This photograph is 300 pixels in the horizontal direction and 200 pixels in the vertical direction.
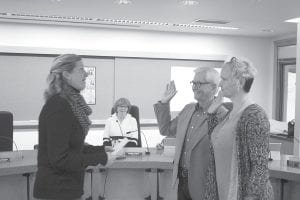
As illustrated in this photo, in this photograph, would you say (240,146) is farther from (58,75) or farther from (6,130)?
(6,130)

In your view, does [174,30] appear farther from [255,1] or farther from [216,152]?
[216,152]

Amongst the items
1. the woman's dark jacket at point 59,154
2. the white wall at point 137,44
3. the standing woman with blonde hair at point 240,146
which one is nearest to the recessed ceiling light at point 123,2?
the white wall at point 137,44

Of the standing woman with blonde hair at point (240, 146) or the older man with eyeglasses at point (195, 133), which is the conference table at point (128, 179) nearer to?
the older man with eyeglasses at point (195, 133)

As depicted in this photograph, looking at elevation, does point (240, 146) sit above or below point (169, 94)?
below

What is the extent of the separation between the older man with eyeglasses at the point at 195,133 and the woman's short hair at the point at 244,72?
1.20 ft

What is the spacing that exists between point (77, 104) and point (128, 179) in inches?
78.9

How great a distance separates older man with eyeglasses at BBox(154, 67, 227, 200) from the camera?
7.49 feet

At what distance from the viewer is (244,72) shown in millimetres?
1883

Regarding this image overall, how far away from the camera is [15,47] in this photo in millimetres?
6176

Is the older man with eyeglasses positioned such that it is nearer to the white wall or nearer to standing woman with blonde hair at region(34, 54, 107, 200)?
standing woman with blonde hair at region(34, 54, 107, 200)

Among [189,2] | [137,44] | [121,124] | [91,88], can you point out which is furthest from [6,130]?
[137,44]

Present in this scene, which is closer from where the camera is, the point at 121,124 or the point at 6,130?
the point at 6,130

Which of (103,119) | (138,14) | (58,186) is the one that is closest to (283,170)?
(58,186)

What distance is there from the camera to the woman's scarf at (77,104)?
178 cm
